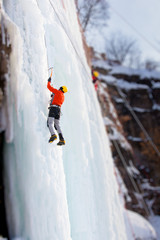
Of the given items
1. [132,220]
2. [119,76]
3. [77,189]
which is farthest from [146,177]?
[77,189]

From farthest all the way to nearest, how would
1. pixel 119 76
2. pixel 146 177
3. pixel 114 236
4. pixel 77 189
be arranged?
pixel 119 76, pixel 146 177, pixel 114 236, pixel 77 189

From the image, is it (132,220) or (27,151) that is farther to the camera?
(132,220)

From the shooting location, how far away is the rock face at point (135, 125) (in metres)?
10.7

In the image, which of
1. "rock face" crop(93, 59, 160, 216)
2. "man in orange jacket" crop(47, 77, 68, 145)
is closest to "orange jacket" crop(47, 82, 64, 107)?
"man in orange jacket" crop(47, 77, 68, 145)

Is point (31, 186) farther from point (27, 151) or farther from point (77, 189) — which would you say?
point (77, 189)

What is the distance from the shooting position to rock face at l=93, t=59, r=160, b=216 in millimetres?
10670

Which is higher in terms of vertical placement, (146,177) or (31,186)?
(31,186)

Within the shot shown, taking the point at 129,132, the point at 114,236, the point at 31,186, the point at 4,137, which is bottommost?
the point at 114,236

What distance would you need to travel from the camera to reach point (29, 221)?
204 cm

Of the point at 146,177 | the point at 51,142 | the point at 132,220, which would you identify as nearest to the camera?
the point at 51,142

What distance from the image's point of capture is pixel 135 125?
15.0 meters

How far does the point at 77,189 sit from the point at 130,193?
700cm

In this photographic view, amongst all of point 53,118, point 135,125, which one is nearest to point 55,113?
point 53,118

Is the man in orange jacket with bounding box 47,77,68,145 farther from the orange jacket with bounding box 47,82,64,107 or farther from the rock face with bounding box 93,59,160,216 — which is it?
the rock face with bounding box 93,59,160,216
